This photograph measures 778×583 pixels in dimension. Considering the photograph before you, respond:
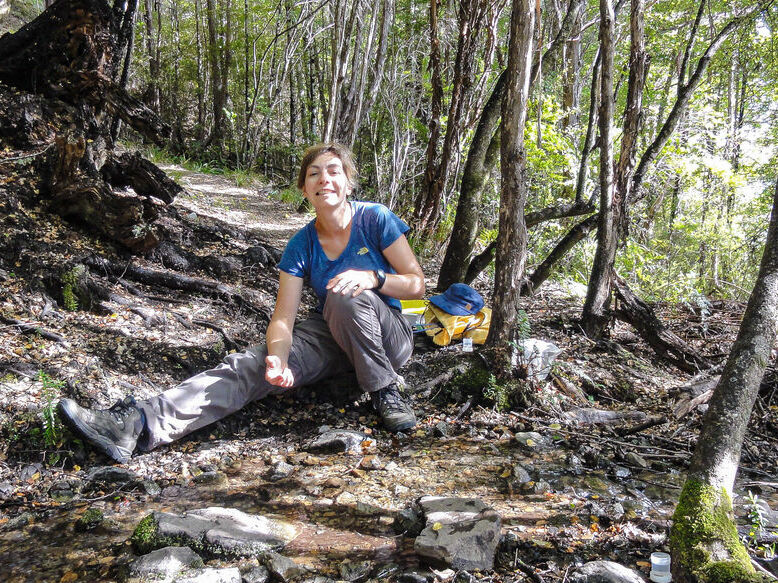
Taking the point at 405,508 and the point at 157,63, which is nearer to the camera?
the point at 405,508

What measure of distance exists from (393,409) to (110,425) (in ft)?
4.96

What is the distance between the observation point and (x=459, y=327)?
418 cm

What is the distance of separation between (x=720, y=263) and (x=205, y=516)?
1761cm

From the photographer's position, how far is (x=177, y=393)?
292 cm

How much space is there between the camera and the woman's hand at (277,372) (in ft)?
9.83

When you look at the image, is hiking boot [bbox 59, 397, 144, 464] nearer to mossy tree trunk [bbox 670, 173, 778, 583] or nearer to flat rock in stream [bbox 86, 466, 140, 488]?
flat rock in stream [bbox 86, 466, 140, 488]

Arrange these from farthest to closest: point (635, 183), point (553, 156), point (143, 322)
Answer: point (553, 156) < point (635, 183) < point (143, 322)

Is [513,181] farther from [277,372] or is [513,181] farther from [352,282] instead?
[277,372]

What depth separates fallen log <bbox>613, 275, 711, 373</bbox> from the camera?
4.36 metres

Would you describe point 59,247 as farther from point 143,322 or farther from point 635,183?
point 635,183

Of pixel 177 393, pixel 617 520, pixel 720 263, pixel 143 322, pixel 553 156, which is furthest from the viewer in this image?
pixel 720 263

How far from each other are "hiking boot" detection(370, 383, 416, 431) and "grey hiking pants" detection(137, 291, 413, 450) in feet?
0.29

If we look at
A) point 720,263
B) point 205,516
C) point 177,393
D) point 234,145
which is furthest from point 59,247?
point 720,263

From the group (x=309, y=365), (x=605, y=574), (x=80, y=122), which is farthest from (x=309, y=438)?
(x=80, y=122)
